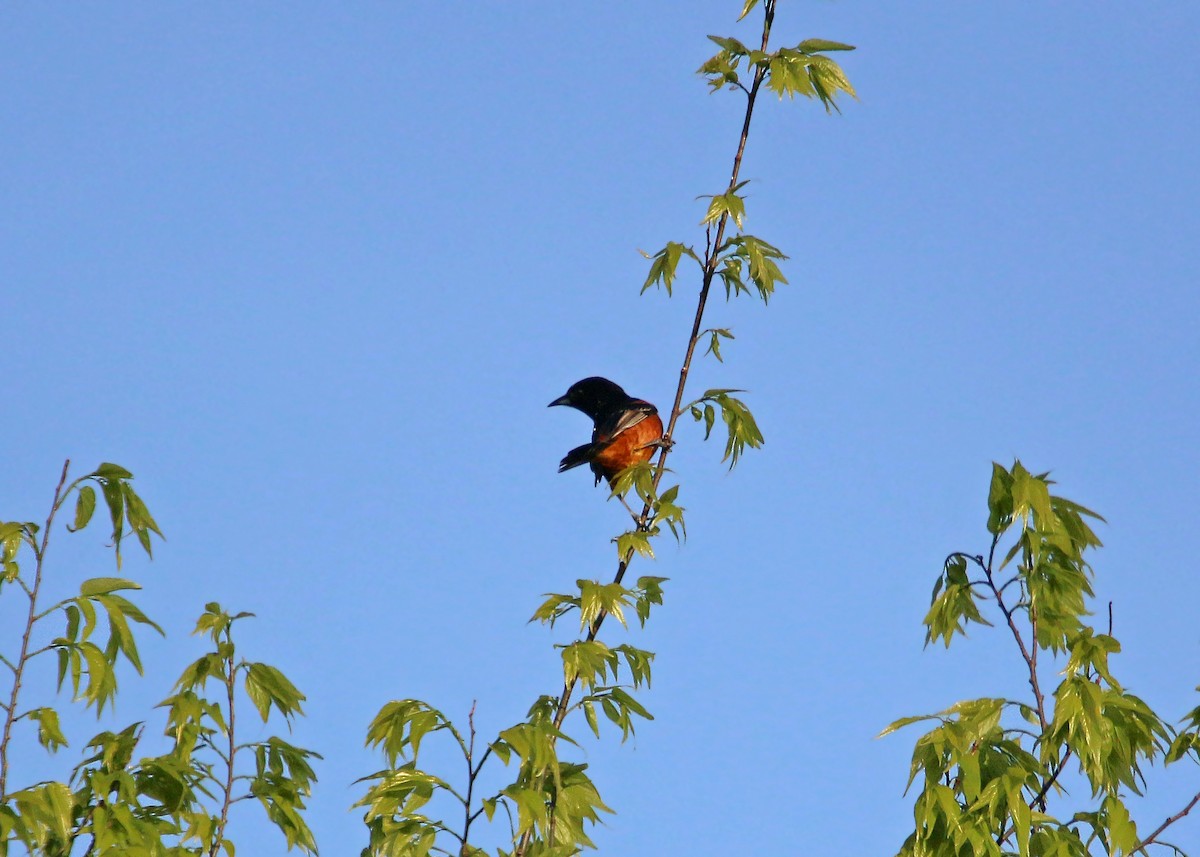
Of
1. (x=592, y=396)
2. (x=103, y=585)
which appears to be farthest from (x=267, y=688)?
(x=592, y=396)

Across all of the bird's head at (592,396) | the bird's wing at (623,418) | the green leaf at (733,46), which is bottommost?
the green leaf at (733,46)

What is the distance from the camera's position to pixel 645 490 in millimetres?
4238

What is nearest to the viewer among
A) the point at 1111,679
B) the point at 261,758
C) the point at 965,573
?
the point at 1111,679

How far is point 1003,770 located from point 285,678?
6.80 feet

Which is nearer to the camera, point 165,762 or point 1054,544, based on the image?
point 165,762

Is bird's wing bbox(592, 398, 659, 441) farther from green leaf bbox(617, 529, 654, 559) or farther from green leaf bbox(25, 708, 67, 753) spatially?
green leaf bbox(25, 708, 67, 753)

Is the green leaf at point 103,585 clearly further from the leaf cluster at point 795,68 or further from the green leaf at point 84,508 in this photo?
the leaf cluster at point 795,68

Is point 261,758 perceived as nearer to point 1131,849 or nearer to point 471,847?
point 471,847

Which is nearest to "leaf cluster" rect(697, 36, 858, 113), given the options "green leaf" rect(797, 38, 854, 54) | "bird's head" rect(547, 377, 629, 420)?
"green leaf" rect(797, 38, 854, 54)

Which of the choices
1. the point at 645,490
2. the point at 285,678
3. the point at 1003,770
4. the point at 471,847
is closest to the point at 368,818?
the point at 471,847

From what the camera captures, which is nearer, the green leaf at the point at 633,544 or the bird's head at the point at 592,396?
the green leaf at the point at 633,544

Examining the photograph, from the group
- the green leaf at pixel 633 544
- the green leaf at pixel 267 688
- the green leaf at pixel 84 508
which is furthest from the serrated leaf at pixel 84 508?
the green leaf at pixel 633 544

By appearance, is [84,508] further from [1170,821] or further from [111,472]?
[1170,821]

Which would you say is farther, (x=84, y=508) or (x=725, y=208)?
(x=725, y=208)
